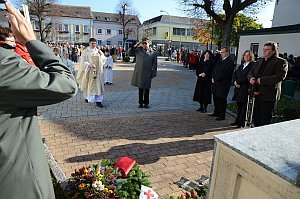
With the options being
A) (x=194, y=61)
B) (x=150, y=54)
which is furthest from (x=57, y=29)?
(x=150, y=54)

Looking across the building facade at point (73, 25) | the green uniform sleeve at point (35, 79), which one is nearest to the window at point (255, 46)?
the green uniform sleeve at point (35, 79)

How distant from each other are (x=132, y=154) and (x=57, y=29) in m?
49.2

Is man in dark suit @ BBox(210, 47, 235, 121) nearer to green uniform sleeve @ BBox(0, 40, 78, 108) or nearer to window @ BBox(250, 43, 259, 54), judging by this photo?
green uniform sleeve @ BBox(0, 40, 78, 108)

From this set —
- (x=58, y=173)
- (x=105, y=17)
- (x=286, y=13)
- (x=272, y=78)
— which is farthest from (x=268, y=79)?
(x=105, y=17)

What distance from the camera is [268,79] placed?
445 cm

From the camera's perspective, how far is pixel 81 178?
8.34 feet

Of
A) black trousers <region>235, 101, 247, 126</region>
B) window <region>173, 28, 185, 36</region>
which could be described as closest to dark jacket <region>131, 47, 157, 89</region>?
black trousers <region>235, 101, 247, 126</region>

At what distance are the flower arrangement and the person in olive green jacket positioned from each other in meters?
1.22

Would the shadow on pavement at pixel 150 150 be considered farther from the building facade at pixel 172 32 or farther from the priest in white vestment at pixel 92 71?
the building facade at pixel 172 32

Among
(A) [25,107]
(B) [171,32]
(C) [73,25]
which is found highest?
(C) [73,25]

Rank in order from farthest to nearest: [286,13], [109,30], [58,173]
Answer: [109,30]
[286,13]
[58,173]

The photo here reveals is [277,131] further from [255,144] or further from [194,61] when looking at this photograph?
[194,61]

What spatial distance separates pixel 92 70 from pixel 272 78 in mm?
4811

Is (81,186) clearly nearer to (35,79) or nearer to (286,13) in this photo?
(35,79)
